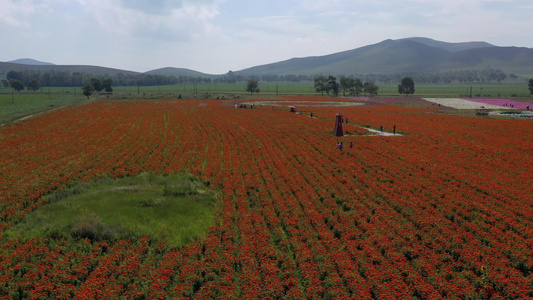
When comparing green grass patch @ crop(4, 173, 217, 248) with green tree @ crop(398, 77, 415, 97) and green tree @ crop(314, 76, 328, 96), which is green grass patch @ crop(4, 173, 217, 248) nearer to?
green tree @ crop(314, 76, 328, 96)

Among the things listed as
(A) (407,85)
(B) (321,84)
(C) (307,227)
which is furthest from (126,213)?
(A) (407,85)

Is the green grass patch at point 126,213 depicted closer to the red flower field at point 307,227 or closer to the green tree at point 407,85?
the red flower field at point 307,227

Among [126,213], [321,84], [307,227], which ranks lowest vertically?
[307,227]

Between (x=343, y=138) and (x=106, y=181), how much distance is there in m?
24.8

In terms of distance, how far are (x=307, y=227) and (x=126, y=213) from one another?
8.55m

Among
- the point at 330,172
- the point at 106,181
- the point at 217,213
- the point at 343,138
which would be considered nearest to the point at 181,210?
the point at 217,213

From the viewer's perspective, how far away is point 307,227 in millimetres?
15812

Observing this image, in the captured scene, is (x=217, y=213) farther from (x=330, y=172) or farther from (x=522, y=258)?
(x=522, y=258)

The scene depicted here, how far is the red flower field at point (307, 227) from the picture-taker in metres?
11.5

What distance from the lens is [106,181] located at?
22547 millimetres

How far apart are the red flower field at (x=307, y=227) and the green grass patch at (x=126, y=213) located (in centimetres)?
66

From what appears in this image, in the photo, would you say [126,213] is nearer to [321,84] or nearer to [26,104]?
[26,104]

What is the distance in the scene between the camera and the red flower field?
1152 cm

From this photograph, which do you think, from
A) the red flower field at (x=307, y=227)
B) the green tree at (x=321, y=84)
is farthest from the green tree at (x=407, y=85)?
the red flower field at (x=307, y=227)
